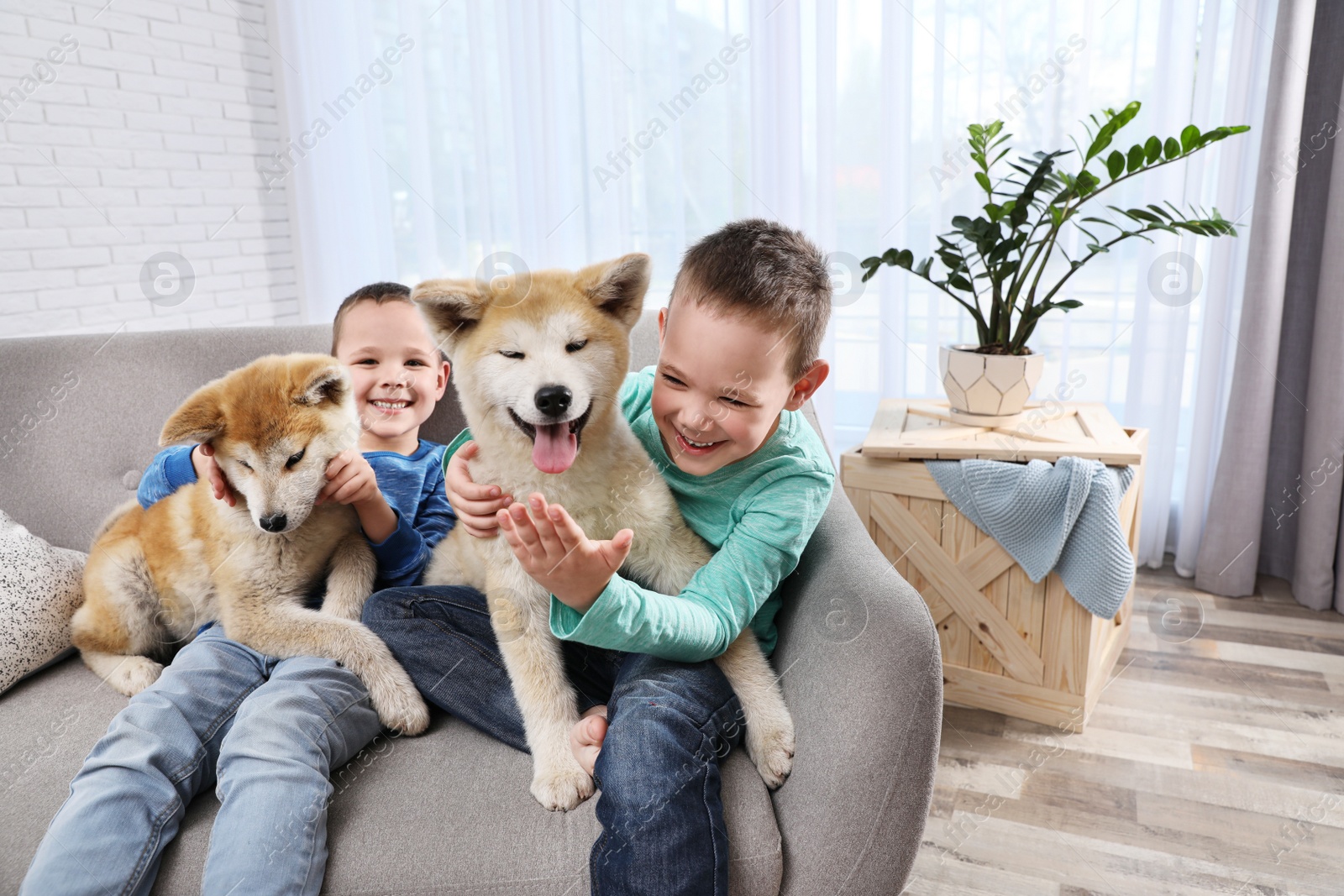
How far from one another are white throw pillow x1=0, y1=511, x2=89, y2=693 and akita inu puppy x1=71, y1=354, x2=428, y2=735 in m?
0.04

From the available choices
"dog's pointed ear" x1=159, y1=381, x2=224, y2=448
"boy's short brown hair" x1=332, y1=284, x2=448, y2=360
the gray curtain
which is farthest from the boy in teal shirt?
the gray curtain

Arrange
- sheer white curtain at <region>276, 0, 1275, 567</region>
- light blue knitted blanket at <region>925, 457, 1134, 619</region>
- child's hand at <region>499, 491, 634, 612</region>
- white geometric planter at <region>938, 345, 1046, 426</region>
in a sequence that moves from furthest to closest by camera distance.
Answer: sheer white curtain at <region>276, 0, 1275, 567</region> < white geometric planter at <region>938, 345, 1046, 426</region> < light blue knitted blanket at <region>925, 457, 1134, 619</region> < child's hand at <region>499, 491, 634, 612</region>

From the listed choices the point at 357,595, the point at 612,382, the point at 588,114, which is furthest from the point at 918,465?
the point at 588,114

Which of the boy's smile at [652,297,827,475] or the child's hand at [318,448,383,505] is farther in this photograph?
the child's hand at [318,448,383,505]

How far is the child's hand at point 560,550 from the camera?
3.02ft

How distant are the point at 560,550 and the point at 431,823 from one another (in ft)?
1.48

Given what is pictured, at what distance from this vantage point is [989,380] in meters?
2.12

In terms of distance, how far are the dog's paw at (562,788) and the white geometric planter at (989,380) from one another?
147 centimetres

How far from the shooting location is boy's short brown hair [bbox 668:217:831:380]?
1.16 meters

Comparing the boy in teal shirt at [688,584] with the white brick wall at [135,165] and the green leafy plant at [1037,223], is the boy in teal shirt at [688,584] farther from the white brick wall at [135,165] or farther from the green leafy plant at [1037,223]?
the white brick wall at [135,165]

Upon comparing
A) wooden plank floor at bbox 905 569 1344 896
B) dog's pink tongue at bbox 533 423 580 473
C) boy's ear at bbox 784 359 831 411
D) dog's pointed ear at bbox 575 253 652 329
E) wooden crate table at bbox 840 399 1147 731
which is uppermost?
dog's pointed ear at bbox 575 253 652 329

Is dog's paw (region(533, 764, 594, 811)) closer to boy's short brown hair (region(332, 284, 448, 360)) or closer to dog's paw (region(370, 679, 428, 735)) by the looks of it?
dog's paw (region(370, 679, 428, 735))

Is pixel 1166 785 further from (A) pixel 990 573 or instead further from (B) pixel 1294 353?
(B) pixel 1294 353

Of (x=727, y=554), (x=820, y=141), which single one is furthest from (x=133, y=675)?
(x=820, y=141)
